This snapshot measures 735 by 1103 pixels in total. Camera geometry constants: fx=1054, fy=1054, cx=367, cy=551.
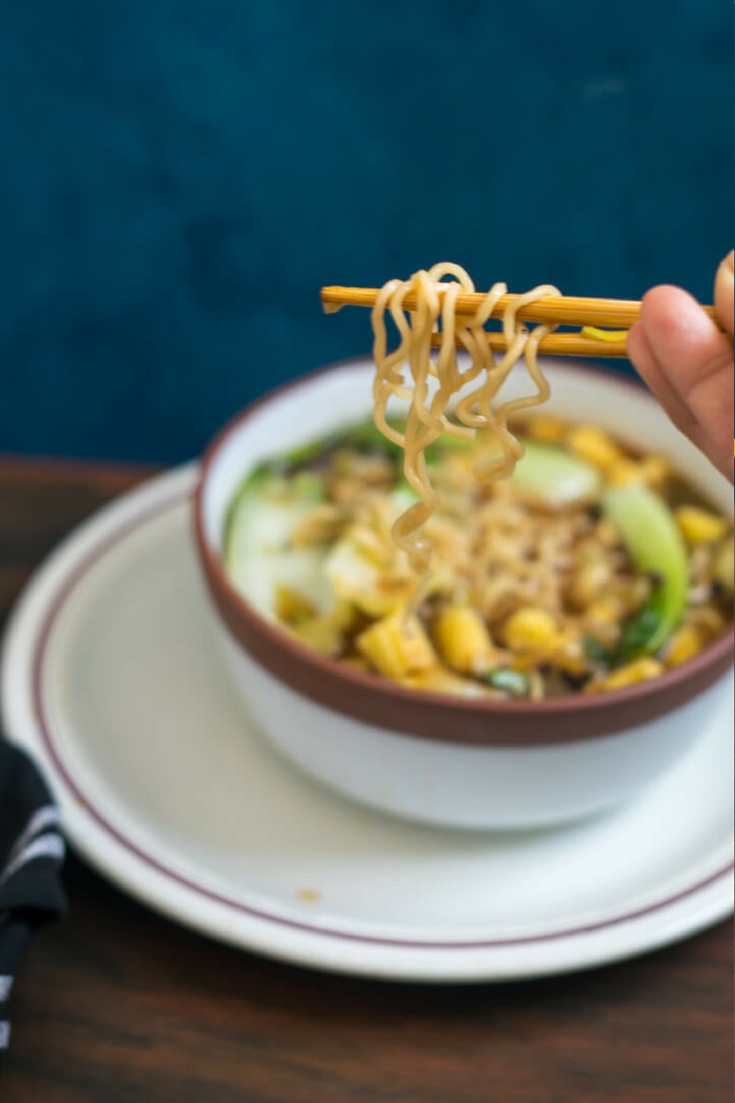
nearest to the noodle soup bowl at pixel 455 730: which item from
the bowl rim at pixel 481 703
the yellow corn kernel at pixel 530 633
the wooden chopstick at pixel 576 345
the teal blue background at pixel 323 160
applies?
the bowl rim at pixel 481 703

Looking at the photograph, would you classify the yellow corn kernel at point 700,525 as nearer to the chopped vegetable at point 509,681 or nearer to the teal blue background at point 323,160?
the chopped vegetable at point 509,681

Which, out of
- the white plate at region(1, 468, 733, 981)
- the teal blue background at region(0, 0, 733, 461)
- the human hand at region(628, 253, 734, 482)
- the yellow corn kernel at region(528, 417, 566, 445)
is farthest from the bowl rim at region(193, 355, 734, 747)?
the teal blue background at region(0, 0, 733, 461)

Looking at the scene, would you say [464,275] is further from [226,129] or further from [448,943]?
[226,129]

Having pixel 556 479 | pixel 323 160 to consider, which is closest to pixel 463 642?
pixel 556 479

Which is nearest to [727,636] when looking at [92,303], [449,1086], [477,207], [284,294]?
[449,1086]

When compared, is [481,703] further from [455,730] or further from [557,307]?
[557,307]

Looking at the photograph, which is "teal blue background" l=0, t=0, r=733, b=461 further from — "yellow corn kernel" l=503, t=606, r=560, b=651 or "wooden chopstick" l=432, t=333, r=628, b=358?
"wooden chopstick" l=432, t=333, r=628, b=358
